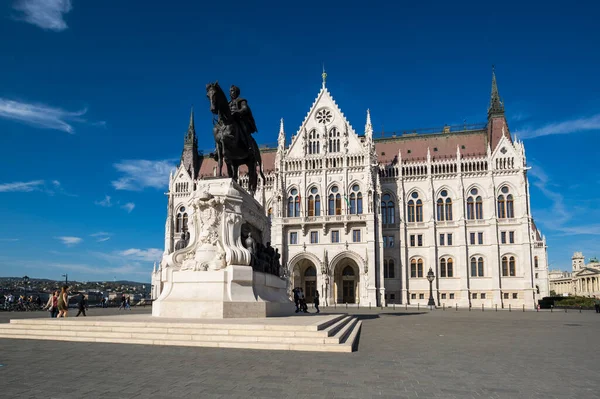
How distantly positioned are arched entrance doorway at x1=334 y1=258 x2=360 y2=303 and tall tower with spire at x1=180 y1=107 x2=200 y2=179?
2684 cm

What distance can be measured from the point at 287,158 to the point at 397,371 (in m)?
50.0

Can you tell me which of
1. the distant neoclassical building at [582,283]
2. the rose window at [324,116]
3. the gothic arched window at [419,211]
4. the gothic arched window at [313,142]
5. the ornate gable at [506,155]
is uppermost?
the rose window at [324,116]

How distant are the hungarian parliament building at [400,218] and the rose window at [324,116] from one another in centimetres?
13

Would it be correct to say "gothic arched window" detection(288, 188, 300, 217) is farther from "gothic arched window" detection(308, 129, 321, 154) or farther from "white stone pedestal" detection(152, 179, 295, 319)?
"white stone pedestal" detection(152, 179, 295, 319)

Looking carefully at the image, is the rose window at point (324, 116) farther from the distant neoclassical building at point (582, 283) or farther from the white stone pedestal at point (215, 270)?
the distant neoclassical building at point (582, 283)

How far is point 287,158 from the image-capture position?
188ft

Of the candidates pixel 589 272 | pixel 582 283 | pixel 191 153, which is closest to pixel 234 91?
pixel 191 153

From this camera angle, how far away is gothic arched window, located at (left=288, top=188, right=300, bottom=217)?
56.6 m

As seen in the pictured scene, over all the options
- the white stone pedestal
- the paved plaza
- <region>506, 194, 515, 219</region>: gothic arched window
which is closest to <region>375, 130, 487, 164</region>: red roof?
<region>506, 194, 515, 219</region>: gothic arched window

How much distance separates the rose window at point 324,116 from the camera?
57.4 meters

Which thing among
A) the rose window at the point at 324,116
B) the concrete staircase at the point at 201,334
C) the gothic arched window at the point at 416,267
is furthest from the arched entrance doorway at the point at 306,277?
the concrete staircase at the point at 201,334

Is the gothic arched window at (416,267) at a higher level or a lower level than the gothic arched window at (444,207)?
lower

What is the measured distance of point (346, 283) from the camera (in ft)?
186

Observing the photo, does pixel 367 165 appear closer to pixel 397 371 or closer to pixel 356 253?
pixel 356 253
